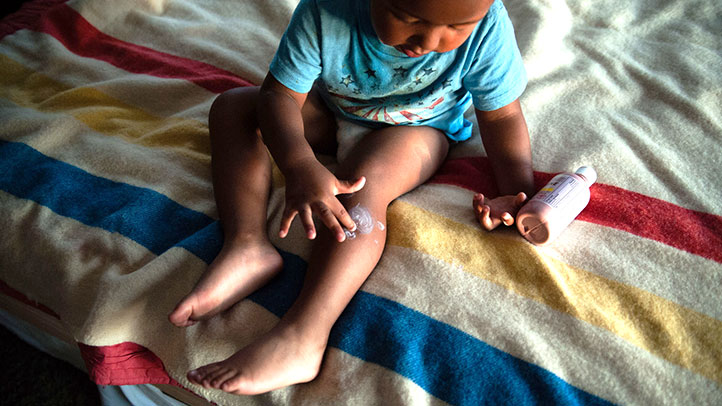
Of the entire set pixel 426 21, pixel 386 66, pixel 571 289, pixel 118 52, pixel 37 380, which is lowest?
pixel 37 380

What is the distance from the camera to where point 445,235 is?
2.80ft

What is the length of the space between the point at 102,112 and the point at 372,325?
0.83 m

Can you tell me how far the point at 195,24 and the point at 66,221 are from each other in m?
0.70

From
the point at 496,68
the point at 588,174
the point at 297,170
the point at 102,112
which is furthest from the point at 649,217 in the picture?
the point at 102,112

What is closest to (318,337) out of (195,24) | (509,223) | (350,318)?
(350,318)

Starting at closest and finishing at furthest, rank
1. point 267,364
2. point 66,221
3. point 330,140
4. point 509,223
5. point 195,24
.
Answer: point 267,364
point 509,223
point 66,221
point 330,140
point 195,24

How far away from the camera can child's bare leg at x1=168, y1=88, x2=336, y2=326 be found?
2.58 feet

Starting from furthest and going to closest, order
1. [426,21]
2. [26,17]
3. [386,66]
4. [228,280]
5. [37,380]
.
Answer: [26,17], [37,380], [386,66], [228,280], [426,21]

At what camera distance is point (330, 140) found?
43.1 inches

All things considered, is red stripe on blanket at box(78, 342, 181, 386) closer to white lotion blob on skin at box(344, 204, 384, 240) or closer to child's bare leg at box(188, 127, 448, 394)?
child's bare leg at box(188, 127, 448, 394)

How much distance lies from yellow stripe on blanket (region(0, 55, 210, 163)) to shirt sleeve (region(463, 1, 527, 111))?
549 millimetres

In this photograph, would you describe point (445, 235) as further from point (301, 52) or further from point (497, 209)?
point (301, 52)

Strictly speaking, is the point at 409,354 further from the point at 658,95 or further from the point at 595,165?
the point at 658,95

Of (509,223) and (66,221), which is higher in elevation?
(509,223)
